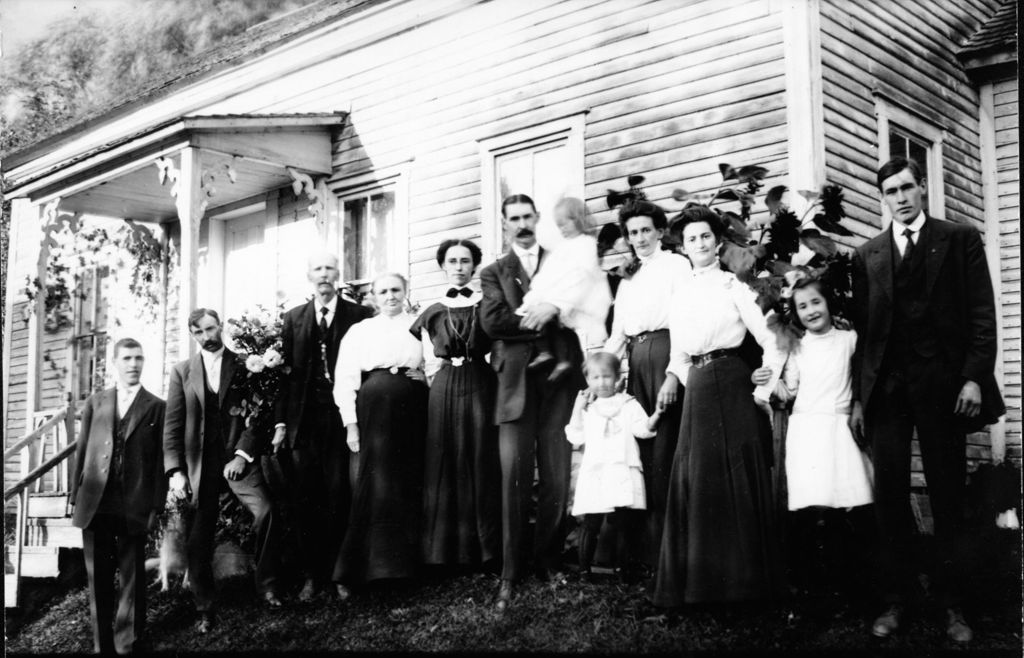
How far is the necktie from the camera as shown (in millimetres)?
4527

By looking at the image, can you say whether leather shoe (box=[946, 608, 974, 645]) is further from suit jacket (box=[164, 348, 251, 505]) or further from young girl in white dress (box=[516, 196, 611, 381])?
suit jacket (box=[164, 348, 251, 505])

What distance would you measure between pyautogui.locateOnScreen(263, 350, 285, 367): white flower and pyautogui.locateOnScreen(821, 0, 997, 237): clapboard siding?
13.0 ft

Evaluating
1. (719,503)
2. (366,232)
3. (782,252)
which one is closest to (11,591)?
(366,232)

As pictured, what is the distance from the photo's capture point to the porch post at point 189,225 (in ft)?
26.7

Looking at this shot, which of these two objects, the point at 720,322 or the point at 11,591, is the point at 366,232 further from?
the point at 720,322

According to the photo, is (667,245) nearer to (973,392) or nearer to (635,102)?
(973,392)

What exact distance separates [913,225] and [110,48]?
6882 millimetres

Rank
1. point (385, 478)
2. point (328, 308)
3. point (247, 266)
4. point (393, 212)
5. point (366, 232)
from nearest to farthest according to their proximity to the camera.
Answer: point (385, 478), point (328, 308), point (393, 212), point (366, 232), point (247, 266)

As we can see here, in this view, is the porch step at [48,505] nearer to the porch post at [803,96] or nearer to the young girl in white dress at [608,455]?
the young girl in white dress at [608,455]

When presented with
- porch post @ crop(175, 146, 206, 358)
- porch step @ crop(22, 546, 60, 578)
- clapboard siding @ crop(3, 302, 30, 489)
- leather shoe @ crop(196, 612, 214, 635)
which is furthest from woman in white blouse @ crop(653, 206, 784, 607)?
clapboard siding @ crop(3, 302, 30, 489)

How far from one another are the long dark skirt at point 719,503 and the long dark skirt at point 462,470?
135 cm

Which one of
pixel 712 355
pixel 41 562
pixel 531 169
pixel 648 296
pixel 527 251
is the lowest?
pixel 41 562


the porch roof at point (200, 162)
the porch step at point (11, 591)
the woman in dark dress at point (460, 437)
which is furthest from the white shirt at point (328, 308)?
the porch step at point (11, 591)

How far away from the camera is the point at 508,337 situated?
222 inches
